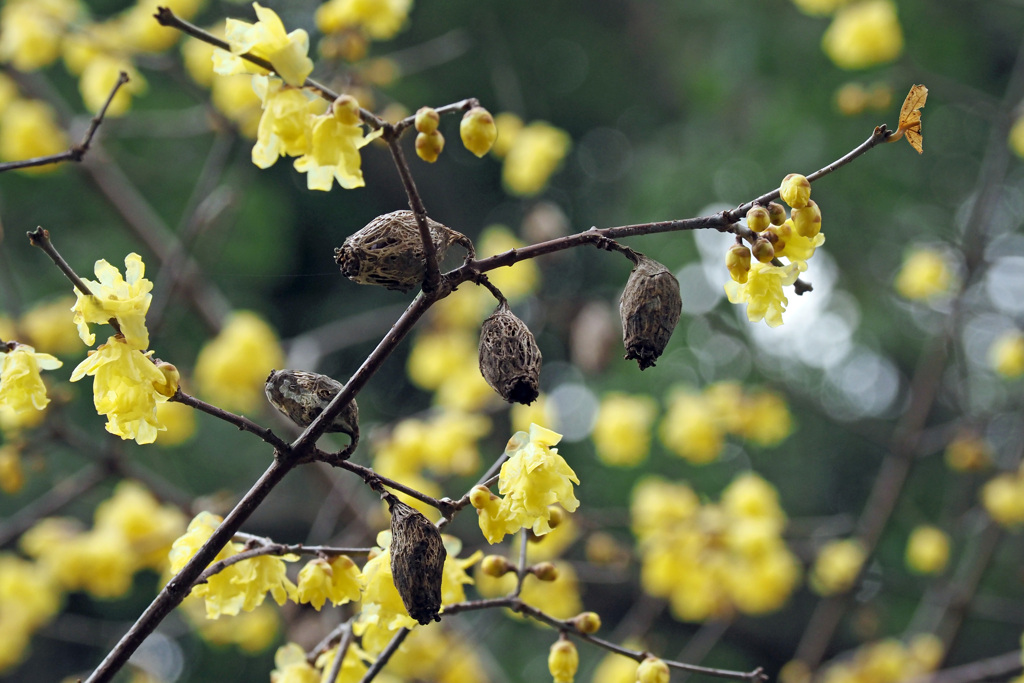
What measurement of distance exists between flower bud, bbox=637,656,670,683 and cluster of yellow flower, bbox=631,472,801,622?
132cm

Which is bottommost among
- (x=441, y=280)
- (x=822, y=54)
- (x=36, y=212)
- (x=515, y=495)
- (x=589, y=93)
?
(x=515, y=495)

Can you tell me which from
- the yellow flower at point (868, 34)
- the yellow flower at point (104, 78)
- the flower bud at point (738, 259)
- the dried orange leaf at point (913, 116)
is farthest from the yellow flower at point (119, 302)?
the yellow flower at point (868, 34)

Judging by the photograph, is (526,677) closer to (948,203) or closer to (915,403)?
(915,403)

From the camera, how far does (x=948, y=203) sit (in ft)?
14.0

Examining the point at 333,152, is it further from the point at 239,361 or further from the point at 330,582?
the point at 239,361

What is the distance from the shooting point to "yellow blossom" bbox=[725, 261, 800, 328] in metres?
0.78

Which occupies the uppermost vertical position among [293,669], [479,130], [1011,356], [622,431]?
[1011,356]

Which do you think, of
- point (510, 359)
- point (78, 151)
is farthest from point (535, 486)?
point (78, 151)

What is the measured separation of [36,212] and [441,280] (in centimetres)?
451

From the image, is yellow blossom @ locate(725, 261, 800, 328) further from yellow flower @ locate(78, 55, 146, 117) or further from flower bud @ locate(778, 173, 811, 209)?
yellow flower @ locate(78, 55, 146, 117)

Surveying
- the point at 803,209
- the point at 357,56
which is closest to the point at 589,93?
the point at 357,56

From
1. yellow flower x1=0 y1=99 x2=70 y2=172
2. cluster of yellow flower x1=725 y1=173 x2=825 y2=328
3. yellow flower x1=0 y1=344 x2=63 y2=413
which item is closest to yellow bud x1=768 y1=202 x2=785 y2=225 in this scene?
cluster of yellow flower x1=725 y1=173 x2=825 y2=328

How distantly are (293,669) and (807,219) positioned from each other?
0.74 m

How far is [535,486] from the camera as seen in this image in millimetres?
763
